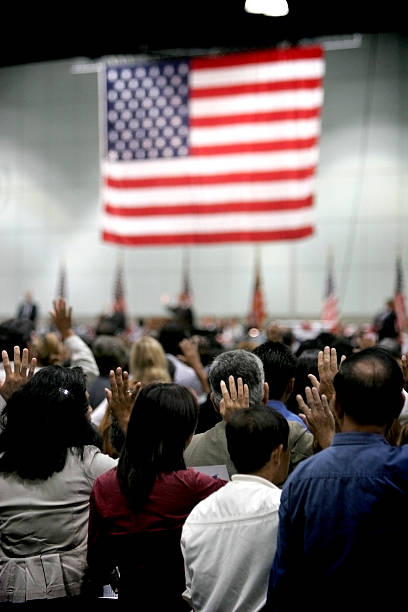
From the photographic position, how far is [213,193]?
11492 millimetres

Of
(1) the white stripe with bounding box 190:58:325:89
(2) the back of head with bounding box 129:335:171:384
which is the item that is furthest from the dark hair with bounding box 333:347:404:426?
(1) the white stripe with bounding box 190:58:325:89

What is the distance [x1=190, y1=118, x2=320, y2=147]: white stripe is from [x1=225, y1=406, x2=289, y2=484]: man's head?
30.3 feet

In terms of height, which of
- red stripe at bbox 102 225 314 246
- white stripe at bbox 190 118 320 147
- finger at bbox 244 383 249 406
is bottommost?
red stripe at bbox 102 225 314 246

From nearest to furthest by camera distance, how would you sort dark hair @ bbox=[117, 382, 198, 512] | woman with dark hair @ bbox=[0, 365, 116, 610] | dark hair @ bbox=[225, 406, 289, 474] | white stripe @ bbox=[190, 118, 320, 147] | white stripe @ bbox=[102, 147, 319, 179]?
dark hair @ bbox=[225, 406, 289, 474]
dark hair @ bbox=[117, 382, 198, 512]
woman with dark hair @ bbox=[0, 365, 116, 610]
white stripe @ bbox=[190, 118, 320, 147]
white stripe @ bbox=[102, 147, 319, 179]

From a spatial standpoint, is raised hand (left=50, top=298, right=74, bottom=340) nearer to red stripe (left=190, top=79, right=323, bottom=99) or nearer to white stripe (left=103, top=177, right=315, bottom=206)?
white stripe (left=103, top=177, right=315, bottom=206)

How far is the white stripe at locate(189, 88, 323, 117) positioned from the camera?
10.6m

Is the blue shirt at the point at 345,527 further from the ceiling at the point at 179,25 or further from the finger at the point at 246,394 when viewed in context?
the ceiling at the point at 179,25

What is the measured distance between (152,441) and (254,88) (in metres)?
9.47

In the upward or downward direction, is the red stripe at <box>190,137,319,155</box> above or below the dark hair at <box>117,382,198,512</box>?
above

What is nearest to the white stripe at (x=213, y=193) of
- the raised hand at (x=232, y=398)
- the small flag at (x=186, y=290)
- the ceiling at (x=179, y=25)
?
the ceiling at (x=179, y=25)

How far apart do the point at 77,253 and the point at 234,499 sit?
1618 centimetres

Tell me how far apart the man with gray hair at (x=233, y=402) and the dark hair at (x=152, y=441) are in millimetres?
294

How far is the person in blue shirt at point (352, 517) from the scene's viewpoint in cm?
180

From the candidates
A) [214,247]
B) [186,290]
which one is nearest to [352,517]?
[186,290]
